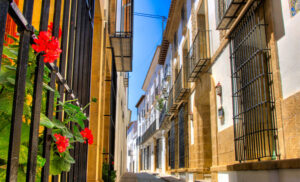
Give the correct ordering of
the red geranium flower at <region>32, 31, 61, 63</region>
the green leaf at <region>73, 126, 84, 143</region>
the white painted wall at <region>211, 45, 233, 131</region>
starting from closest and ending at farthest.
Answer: the red geranium flower at <region>32, 31, 61, 63</region> < the green leaf at <region>73, 126, 84, 143</region> < the white painted wall at <region>211, 45, 233, 131</region>

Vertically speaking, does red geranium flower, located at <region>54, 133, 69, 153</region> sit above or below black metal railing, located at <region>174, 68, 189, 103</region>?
below

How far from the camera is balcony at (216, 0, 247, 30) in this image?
5.89 meters

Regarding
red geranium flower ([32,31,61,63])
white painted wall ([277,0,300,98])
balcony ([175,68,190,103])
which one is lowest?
red geranium flower ([32,31,61,63])

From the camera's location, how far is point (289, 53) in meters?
4.35

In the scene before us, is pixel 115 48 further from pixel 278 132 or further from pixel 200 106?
pixel 278 132

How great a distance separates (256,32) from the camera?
5258 millimetres

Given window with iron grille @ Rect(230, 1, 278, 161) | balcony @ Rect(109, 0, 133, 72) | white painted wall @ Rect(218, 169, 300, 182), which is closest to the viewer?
white painted wall @ Rect(218, 169, 300, 182)

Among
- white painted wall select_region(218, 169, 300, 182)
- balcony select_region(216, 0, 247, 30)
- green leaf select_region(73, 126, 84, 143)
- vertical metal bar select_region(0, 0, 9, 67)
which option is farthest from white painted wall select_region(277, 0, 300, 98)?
vertical metal bar select_region(0, 0, 9, 67)

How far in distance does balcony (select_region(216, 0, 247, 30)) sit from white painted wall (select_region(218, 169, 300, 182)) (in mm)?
2980

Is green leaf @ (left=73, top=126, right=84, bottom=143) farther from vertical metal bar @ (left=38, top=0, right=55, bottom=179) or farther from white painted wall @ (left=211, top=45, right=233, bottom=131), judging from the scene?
white painted wall @ (left=211, top=45, right=233, bottom=131)

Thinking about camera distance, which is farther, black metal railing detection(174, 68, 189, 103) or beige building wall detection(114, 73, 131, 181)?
beige building wall detection(114, 73, 131, 181)

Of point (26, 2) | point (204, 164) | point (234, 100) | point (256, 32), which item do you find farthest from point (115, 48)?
point (26, 2)

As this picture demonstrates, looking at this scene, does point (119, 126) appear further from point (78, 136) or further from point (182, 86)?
point (78, 136)

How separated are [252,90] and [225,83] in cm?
185
